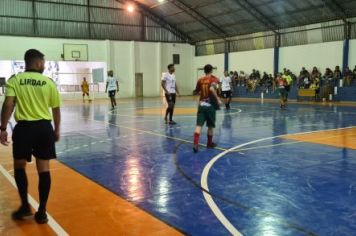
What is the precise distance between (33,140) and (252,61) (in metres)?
32.5

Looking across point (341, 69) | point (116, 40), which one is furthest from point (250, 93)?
point (116, 40)

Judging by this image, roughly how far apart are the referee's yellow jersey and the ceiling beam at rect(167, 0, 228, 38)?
1307 inches

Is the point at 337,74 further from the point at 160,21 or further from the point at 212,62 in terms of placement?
the point at 160,21

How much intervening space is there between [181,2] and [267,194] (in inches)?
1292

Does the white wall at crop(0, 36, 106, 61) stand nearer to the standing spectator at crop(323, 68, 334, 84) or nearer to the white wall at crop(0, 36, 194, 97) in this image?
the white wall at crop(0, 36, 194, 97)

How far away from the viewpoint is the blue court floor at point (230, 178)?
431 cm

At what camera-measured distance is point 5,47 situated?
3219 cm

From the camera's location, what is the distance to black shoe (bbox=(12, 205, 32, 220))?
4.45m

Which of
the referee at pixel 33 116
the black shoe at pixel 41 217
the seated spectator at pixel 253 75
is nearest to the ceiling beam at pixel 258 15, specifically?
the seated spectator at pixel 253 75

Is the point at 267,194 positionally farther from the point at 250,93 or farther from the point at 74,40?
the point at 74,40

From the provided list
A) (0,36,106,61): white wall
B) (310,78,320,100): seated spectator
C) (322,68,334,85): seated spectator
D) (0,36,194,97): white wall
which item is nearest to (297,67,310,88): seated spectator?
(310,78,320,100): seated spectator

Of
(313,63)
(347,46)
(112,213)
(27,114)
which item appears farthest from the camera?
(313,63)

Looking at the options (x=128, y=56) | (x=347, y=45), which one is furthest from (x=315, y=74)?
(x=128, y=56)

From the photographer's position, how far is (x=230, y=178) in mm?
6164
